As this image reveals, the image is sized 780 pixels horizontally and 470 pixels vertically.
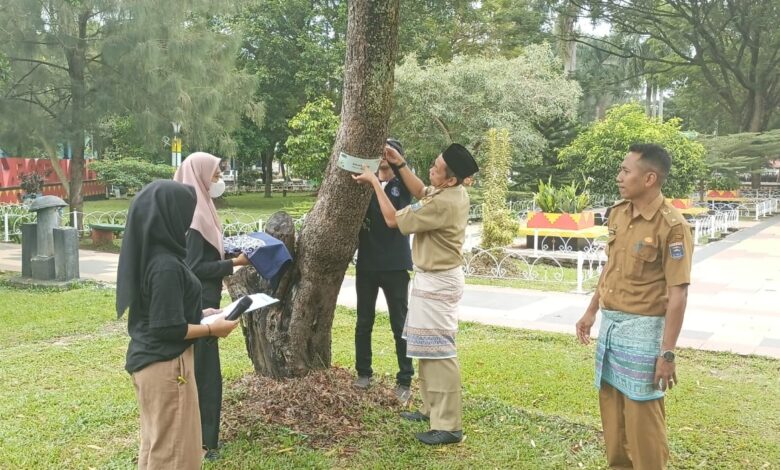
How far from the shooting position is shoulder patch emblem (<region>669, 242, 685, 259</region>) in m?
2.93

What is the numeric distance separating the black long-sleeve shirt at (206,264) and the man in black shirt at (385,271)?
1.03m

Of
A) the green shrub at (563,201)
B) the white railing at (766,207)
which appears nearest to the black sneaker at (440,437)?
the green shrub at (563,201)

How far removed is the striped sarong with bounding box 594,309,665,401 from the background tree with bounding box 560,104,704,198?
47.7 ft

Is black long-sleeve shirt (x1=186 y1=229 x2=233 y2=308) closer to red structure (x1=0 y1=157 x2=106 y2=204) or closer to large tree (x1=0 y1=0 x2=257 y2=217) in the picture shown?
large tree (x1=0 y1=0 x2=257 y2=217)

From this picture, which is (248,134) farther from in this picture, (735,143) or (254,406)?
(254,406)

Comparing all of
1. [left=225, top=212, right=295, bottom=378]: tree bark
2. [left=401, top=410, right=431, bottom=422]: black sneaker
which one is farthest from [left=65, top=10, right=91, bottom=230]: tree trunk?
[left=401, top=410, right=431, bottom=422]: black sneaker

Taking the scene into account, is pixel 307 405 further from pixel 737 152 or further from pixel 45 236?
pixel 737 152

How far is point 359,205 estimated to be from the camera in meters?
3.95

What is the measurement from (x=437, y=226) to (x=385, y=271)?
78 cm

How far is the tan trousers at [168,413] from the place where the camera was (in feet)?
8.45

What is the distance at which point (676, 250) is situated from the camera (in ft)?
9.65

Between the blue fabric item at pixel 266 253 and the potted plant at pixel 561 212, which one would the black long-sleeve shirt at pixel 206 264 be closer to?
the blue fabric item at pixel 266 253

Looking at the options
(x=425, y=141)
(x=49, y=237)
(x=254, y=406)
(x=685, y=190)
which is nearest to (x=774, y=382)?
(x=254, y=406)

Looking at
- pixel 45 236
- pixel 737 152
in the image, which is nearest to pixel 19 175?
pixel 45 236
